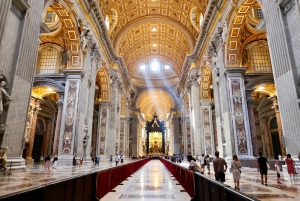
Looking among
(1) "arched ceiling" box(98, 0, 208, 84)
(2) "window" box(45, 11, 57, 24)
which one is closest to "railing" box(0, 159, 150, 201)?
(2) "window" box(45, 11, 57, 24)

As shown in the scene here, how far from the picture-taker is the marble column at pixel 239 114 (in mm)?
10766

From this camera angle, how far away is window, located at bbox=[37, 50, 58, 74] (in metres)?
15.3

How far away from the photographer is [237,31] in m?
11.8

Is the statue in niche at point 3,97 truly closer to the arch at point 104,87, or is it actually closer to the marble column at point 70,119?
the marble column at point 70,119

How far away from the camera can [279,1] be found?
6.91m

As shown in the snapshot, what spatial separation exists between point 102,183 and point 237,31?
1093 cm

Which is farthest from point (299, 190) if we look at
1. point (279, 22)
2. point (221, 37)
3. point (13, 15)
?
point (221, 37)

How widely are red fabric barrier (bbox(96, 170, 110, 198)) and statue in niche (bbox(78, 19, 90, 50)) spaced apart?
957 centimetres

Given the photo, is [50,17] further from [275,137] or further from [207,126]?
[275,137]

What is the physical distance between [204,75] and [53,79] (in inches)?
478

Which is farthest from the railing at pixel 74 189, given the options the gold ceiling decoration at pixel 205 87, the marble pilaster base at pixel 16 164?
the gold ceiling decoration at pixel 205 87

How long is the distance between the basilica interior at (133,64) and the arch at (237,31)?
0.06m

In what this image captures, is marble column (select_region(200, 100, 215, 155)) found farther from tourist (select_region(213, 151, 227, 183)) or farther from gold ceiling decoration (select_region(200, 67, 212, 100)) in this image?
tourist (select_region(213, 151, 227, 183))

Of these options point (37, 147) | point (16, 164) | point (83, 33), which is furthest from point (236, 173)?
point (37, 147)
